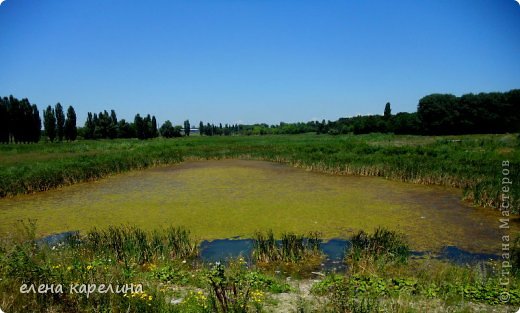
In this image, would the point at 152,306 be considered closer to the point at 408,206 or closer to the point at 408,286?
the point at 408,286

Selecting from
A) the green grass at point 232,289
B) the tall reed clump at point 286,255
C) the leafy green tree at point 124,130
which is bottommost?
the tall reed clump at point 286,255

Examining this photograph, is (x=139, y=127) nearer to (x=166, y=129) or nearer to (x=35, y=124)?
(x=166, y=129)

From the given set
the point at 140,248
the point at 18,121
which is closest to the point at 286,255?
the point at 140,248

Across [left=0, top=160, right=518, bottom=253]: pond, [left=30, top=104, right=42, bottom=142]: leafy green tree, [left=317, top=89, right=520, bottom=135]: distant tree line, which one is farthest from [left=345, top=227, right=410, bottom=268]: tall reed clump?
[left=30, top=104, right=42, bottom=142]: leafy green tree

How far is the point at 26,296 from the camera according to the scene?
3.57 meters

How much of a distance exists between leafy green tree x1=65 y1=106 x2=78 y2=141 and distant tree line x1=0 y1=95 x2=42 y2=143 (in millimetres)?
6228

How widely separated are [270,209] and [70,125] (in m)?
54.4

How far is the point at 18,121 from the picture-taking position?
42.2 m

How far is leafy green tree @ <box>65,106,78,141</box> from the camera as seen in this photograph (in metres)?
53.7

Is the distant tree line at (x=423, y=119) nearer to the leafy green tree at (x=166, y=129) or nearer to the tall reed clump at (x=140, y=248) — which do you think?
the leafy green tree at (x=166, y=129)

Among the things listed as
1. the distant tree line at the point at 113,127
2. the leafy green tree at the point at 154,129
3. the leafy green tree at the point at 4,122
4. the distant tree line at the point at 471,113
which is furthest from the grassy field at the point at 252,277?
the leafy green tree at the point at 154,129

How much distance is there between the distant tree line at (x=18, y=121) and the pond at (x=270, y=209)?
112 feet

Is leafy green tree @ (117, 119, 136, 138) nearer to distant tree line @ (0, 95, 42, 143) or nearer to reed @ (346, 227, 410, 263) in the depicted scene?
distant tree line @ (0, 95, 42, 143)

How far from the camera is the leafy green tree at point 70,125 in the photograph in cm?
5366
